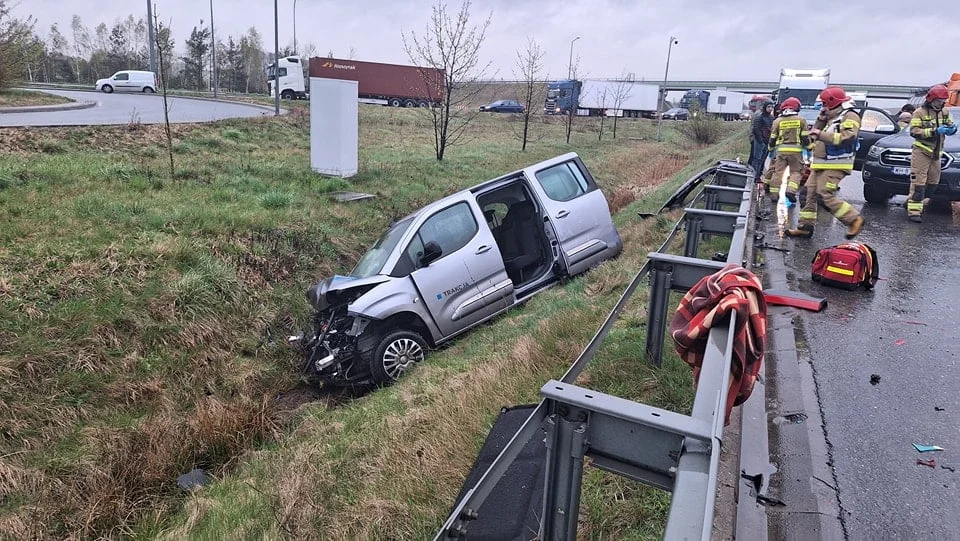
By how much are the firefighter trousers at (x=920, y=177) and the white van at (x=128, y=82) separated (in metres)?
41.4

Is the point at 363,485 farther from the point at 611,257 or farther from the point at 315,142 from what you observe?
the point at 315,142

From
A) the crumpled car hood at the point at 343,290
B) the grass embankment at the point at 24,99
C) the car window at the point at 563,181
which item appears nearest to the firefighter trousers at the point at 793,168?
the car window at the point at 563,181

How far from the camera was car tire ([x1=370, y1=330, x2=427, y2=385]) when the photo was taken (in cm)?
586

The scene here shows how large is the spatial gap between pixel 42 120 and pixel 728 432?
17331 millimetres

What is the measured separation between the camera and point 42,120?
47.8 feet

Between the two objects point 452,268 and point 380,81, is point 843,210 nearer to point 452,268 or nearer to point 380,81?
point 452,268

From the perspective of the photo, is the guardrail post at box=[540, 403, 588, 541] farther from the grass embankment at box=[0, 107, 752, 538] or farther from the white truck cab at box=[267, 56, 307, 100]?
the white truck cab at box=[267, 56, 307, 100]

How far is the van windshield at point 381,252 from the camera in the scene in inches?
248

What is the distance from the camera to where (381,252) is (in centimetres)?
653

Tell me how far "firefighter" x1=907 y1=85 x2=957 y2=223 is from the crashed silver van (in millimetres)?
4403

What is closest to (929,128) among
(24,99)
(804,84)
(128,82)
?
(804,84)

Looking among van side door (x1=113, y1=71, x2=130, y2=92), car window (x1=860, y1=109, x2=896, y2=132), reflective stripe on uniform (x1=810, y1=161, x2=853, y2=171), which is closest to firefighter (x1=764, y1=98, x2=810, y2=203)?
reflective stripe on uniform (x1=810, y1=161, x2=853, y2=171)

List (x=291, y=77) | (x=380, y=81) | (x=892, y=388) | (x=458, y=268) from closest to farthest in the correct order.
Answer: (x=892, y=388) < (x=458, y=268) < (x=291, y=77) < (x=380, y=81)

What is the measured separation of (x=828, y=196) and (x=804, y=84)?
71.3ft
